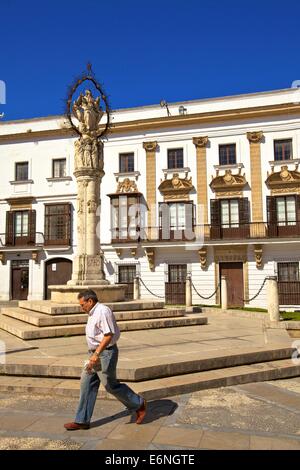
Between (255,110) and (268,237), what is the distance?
24.7 feet

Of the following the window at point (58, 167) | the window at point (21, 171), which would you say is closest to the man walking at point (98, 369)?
the window at point (58, 167)

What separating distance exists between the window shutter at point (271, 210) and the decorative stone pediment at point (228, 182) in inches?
70.9

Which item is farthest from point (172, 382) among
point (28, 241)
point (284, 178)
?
point (28, 241)

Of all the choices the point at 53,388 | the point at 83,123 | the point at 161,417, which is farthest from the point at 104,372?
the point at 83,123

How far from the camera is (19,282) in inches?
1086

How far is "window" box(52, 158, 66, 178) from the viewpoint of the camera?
28.0 m

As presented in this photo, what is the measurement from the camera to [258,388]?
628 centimetres

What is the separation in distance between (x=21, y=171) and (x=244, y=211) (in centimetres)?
1528

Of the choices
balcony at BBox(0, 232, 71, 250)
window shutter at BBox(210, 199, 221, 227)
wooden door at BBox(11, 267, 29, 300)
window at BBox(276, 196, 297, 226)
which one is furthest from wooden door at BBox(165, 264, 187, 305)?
wooden door at BBox(11, 267, 29, 300)

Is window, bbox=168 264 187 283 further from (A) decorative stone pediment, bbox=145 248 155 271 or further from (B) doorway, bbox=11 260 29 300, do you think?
(B) doorway, bbox=11 260 29 300

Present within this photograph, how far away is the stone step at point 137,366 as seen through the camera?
6.06m

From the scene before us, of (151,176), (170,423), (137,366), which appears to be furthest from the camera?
(151,176)

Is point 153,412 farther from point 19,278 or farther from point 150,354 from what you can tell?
point 19,278

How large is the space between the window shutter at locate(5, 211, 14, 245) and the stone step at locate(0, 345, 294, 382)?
22.1m
